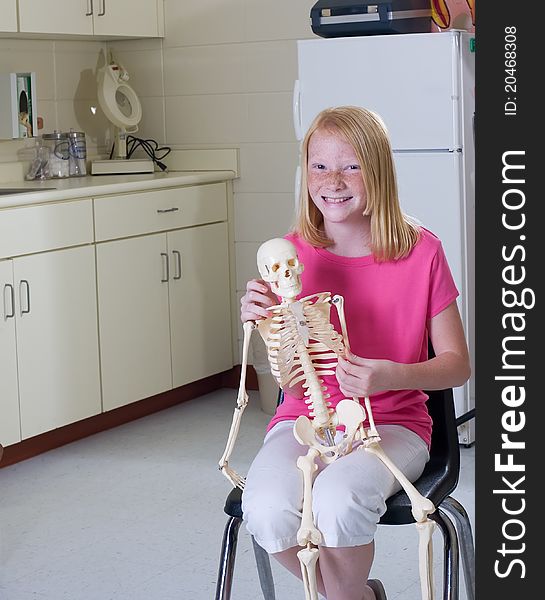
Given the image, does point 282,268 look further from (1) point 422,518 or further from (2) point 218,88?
(2) point 218,88

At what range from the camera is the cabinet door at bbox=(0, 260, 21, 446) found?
3346 millimetres

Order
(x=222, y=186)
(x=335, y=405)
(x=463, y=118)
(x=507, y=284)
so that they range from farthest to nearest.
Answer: (x=222, y=186), (x=463, y=118), (x=335, y=405), (x=507, y=284)

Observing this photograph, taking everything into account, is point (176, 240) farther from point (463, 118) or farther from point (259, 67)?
point (463, 118)

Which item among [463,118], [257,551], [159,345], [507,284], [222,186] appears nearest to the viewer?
[507,284]

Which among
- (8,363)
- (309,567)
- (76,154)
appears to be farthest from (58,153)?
(309,567)

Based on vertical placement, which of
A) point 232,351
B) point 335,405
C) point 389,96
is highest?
point 389,96

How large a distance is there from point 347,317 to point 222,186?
8.18 feet

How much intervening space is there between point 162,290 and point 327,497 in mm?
2476

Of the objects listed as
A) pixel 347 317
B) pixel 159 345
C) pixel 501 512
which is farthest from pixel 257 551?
pixel 159 345

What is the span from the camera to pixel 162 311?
4016 mm

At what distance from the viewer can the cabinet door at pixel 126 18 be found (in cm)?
407

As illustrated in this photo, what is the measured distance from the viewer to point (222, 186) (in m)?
4.27

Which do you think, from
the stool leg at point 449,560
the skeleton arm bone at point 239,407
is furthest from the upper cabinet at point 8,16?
the stool leg at point 449,560

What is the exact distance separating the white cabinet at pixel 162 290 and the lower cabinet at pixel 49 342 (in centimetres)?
8
